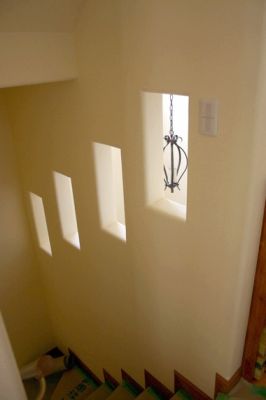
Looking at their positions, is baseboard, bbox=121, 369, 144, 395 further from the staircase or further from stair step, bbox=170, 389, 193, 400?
stair step, bbox=170, 389, 193, 400

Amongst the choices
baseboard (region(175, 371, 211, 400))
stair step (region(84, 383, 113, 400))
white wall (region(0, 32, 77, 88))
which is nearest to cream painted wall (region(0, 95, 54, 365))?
stair step (region(84, 383, 113, 400))

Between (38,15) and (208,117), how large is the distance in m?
1.17

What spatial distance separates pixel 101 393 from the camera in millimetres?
3604

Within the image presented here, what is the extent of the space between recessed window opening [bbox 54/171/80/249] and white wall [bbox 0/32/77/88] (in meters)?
1.02

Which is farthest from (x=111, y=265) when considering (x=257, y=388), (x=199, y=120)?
(x=199, y=120)

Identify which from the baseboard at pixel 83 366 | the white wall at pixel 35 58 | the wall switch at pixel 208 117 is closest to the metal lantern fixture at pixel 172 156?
the white wall at pixel 35 58

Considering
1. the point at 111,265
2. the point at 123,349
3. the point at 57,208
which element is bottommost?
the point at 123,349

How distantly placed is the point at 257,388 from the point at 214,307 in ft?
2.48

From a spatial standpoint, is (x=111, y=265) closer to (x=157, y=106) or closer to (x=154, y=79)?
(x=157, y=106)

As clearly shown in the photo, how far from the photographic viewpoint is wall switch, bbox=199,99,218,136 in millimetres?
1578

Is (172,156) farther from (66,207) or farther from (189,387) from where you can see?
(189,387)

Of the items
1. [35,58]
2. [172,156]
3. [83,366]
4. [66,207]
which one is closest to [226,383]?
[172,156]

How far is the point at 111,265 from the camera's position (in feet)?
9.14

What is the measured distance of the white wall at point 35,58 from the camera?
1.97 meters
